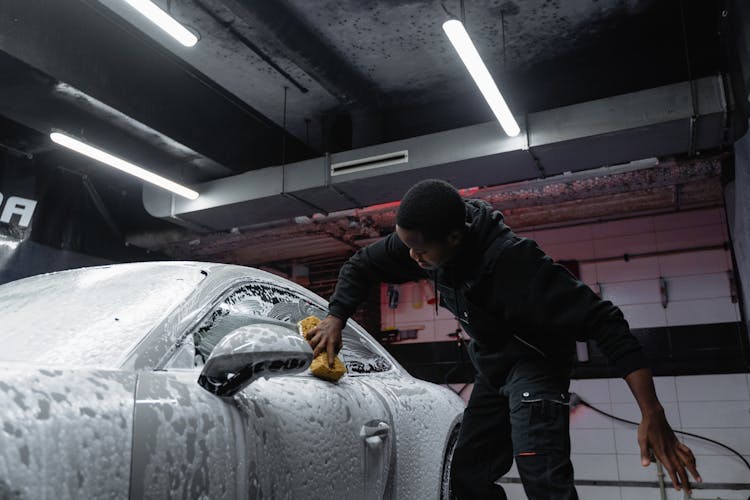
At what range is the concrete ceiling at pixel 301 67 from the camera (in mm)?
4789

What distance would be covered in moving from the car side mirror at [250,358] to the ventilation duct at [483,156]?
13.3 feet

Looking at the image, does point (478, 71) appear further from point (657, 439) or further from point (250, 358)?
point (250, 358)

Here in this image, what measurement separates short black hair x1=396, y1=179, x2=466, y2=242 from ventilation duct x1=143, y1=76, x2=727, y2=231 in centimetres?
327

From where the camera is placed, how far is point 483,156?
5.05 metres

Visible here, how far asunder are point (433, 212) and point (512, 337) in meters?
0.53

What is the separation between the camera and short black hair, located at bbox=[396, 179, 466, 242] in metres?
1.83

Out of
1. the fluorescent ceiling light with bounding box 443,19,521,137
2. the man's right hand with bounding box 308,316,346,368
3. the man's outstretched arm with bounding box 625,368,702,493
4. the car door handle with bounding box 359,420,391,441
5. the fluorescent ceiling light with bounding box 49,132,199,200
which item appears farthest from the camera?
the fluorescent ceiling light with bounding box 49,132,199,200

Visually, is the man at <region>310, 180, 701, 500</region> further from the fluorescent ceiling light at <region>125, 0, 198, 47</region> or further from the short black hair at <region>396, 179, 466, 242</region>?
the fluorescent ceiling light at <region>125, 0, 198, 47</region>

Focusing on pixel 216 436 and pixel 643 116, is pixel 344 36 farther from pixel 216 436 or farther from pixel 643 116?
pixel 216 436

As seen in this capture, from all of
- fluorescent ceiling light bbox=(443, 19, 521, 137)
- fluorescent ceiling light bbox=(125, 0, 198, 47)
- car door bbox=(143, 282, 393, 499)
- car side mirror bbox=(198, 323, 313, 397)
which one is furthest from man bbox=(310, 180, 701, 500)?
fluorescent ceiling light bbox=(125, 0, 198, 47)

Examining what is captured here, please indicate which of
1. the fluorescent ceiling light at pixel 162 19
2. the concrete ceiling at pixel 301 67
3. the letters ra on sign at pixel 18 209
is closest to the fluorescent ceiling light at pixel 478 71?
the concrete ceiling at pixel 301 67

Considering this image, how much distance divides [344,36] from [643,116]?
2.63 m

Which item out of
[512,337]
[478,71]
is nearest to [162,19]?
[478,71]

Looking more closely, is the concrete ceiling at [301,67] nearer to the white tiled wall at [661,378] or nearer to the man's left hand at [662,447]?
the white tiled wall at [661,378]
